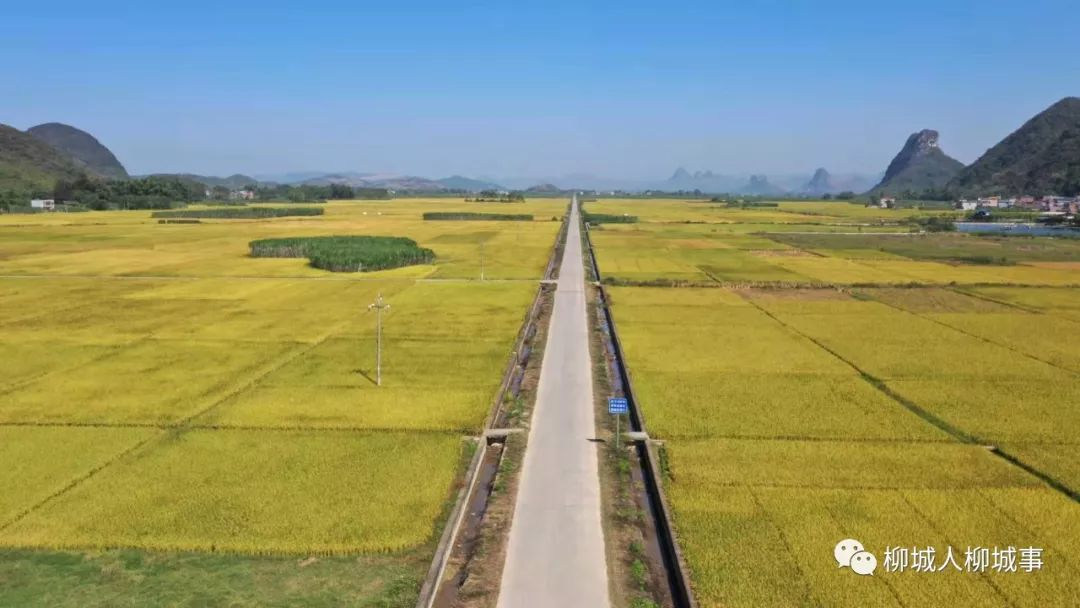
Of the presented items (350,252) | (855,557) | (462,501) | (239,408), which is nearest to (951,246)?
(350,252)

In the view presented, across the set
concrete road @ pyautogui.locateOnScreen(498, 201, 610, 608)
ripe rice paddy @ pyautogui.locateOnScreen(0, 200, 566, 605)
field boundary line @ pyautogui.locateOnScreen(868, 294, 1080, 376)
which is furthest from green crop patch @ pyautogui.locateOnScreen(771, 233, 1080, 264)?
concrete road @ pyautogui.locateOnScreen(498, 201, 610, 608)

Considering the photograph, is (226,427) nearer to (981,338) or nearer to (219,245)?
(981,338)

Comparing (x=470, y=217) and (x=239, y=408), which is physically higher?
(x=470, y=217)

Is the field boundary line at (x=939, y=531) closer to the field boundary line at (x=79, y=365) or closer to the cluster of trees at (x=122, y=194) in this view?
the field boundary line at (x=79, y=365)

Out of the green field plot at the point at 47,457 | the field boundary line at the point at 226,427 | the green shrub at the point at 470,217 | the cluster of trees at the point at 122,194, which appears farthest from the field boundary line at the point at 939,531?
the cluster of trees at the point at 122,194

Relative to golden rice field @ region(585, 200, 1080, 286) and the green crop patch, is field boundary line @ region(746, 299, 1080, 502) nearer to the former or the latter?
golden rice field @ region(585, 200, 1080, 286)
